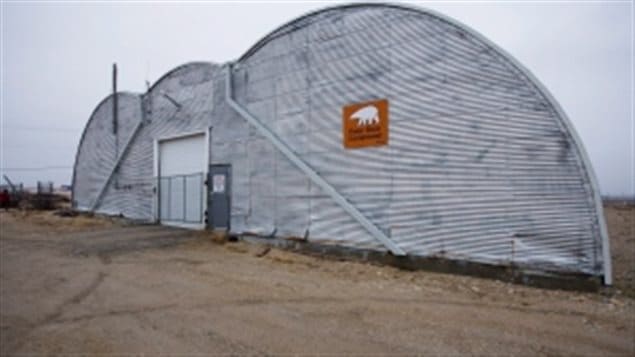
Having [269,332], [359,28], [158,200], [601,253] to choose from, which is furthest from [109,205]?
[601,253]

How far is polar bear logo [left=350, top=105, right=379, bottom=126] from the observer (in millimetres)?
11180

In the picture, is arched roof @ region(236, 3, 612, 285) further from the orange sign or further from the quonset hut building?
the orange sign

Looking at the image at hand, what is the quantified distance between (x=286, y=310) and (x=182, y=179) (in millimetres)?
11607

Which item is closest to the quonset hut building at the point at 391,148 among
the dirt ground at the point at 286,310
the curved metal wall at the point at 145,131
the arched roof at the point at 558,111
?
the arched roof at the point at 558,111

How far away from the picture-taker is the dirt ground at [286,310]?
17.8 ft

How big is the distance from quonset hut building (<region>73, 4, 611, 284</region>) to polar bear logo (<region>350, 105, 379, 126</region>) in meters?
0.03

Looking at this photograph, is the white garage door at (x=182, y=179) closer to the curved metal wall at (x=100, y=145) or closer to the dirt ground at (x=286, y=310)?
the curved metal wall at (x=100, y=145)

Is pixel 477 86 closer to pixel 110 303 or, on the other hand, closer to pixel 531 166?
pixel 531 166

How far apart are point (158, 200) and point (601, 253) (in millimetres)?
15479

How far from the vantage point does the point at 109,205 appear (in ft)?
70.8

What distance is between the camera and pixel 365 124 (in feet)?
37.2

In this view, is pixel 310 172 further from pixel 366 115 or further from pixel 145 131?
pixel 145 131

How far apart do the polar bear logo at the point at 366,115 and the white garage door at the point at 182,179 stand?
686 centimetres

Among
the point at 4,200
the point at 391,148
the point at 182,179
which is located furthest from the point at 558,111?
the point at 4,200
